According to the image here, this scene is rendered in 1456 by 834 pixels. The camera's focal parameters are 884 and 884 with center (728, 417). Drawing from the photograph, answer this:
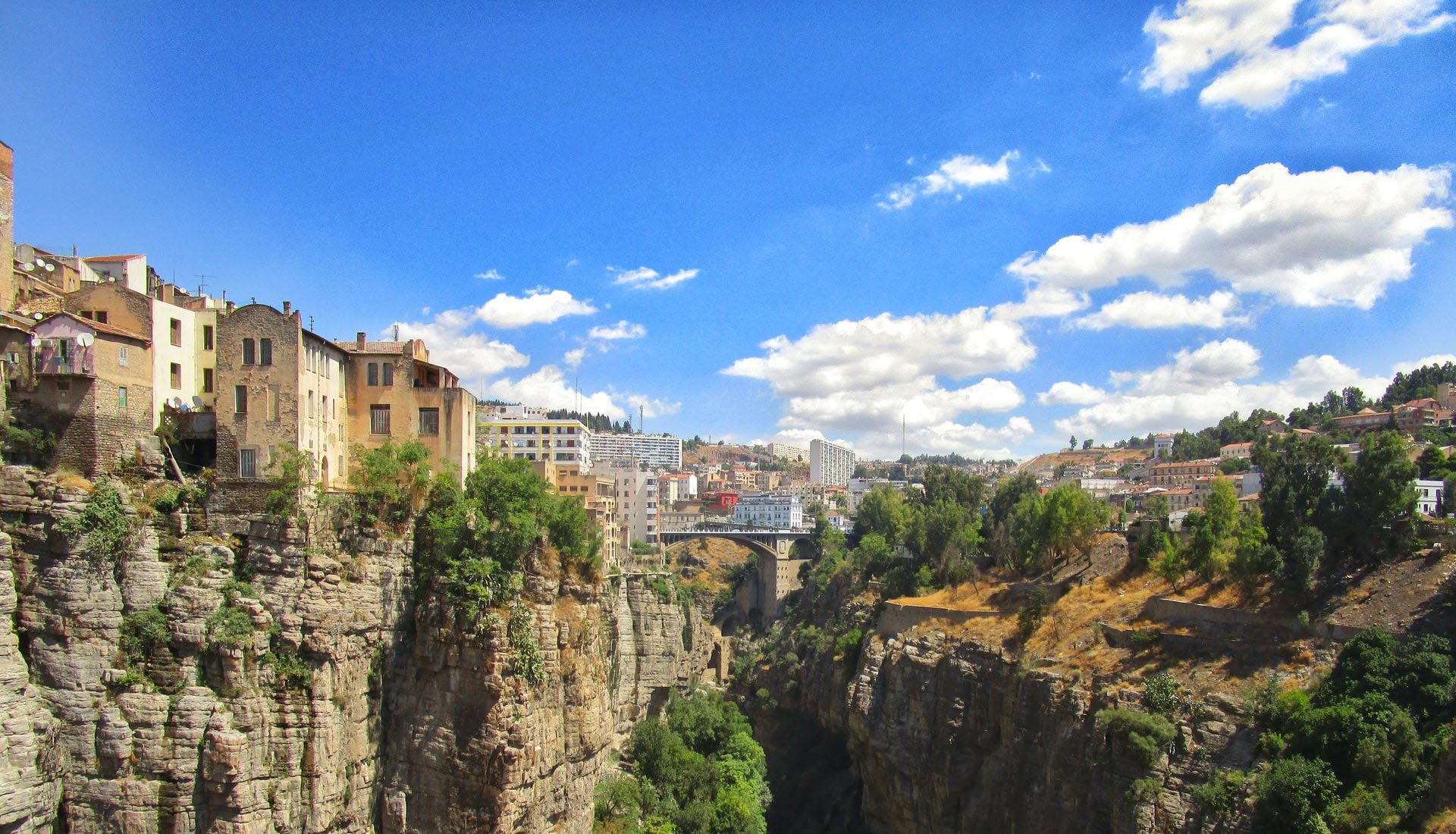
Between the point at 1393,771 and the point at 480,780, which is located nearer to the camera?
the point at 480,780

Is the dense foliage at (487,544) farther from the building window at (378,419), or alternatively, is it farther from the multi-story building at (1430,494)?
the multi-story building at (1430,494)

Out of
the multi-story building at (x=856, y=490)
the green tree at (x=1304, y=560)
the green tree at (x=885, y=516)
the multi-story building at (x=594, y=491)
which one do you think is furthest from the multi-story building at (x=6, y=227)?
the multi-story building at (x=856, y=490)

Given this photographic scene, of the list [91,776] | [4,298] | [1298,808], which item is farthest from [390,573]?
[1298,808]

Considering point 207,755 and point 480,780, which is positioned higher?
point 207,755

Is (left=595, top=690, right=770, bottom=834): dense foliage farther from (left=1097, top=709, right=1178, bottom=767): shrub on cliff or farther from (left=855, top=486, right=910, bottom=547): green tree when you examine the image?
(left=855, top=486, right=910, bottom=547): green tree

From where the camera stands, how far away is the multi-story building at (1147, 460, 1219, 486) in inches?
3720

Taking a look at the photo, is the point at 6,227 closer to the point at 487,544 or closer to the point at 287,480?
the point at 287,480

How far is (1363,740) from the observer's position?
27141mm

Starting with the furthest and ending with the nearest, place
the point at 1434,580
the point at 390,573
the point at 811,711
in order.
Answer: the point at 811,711 < the point at 1434,580 < the point at 390,573

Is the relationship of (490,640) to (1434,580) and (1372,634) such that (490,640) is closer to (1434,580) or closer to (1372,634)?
(1372,634)

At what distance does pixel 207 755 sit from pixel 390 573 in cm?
631

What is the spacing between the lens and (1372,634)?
3070 centimetres

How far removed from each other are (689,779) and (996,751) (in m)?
14.3

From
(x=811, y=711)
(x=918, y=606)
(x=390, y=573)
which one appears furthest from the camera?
(x=811, y=711)
